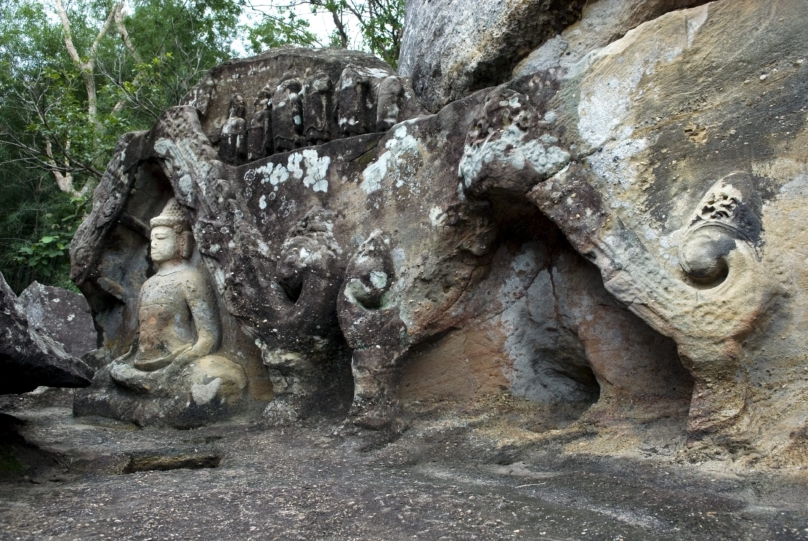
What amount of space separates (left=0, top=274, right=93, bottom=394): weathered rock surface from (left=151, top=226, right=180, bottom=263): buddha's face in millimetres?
1325

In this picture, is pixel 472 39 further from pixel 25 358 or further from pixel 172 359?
pixel 25 358

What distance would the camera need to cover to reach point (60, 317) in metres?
7.51

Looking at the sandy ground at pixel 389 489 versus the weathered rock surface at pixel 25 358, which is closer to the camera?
the sandy ground at pixel 389 489

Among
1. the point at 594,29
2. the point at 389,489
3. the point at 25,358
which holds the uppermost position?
the point at 594,29

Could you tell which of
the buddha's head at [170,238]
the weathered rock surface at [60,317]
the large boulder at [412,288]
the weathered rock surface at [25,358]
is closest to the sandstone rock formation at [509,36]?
the large boulder at [412,288]

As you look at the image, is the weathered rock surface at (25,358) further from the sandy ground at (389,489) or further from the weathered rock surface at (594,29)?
the weathered rock surface at (594,29)

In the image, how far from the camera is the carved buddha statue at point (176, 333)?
14.9 ft

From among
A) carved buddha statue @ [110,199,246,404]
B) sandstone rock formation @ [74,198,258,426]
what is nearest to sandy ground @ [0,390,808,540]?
sandstone rock formation @ [74,198,258,426]

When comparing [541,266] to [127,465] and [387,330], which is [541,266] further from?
[127,465]

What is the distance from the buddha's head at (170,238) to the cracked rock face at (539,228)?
0.23 metres

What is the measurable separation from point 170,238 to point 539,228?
94.4 inches

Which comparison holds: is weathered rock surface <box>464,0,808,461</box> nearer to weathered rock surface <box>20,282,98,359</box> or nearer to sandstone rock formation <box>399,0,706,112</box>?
sandstone rock formation <box>399,0,706,112</box>

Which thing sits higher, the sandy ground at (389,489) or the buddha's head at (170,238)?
the buddha's head at (170,238)

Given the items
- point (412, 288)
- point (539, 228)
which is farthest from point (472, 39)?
point (412, 288)
